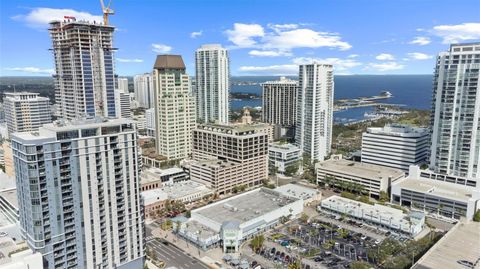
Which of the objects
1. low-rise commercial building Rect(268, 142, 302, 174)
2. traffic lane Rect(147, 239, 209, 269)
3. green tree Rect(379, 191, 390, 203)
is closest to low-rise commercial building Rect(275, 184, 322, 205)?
green tree Rect(379, 191, 390, 203)

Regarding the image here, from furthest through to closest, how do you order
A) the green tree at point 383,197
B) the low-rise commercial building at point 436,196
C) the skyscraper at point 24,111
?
1. the skyscraper at point 24,111
2. the green tree at point 383,197
3. the low-rise commercial building at point 436,196

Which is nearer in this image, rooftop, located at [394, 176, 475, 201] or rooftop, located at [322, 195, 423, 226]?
rooftop, located at [322, 195, 423, 226]

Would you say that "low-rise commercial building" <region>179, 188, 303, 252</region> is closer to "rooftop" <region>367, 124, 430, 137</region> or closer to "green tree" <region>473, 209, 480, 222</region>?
"green tree" <region>473, 209, 480, 222</region>

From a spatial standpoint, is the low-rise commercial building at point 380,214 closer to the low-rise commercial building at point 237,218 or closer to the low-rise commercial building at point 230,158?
the low-rise commercial building at point 237,218

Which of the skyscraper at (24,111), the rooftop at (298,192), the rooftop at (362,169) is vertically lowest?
the rooftop at (298,192)

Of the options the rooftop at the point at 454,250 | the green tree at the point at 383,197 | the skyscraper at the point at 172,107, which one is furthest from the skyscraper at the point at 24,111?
the rooftop at the point at 454,250

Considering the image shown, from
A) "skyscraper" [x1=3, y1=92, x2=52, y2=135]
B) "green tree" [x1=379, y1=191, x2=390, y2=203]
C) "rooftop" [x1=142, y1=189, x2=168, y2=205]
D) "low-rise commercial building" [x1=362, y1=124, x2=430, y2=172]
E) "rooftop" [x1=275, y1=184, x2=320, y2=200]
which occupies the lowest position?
"green tree" [x1=379, y1=191, x2=390, y2=203]
